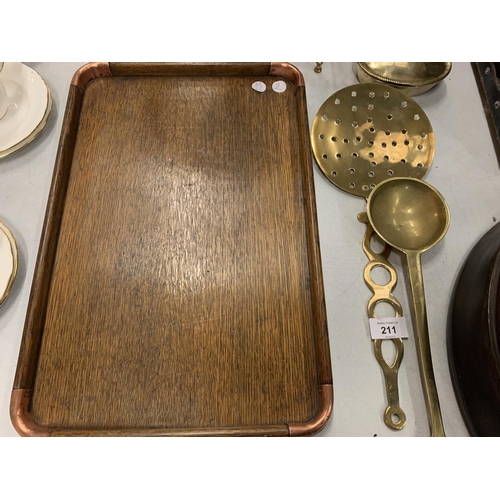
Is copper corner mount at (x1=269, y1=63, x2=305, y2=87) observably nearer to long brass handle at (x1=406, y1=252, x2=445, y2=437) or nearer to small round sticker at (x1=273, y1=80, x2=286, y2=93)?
small round sticker at (x1=273, y1=80, x2=286, y2=93)

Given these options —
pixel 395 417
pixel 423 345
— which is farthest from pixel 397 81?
pixel 395 417

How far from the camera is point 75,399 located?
2.03 feet

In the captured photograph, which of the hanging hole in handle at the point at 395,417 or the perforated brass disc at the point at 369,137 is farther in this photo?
the perforated brass disc at the point at 369,137

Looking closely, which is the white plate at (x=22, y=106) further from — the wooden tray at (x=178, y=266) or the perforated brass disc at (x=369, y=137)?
the perforated brass disc at (x=369, y=137)

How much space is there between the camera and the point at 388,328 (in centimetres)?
71

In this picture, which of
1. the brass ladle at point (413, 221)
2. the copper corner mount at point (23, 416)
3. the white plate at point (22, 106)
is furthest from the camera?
the white plate at point (22, 106)

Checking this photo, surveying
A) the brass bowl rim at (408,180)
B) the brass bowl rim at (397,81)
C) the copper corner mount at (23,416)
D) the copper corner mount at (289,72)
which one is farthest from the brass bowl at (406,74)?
the copper corner mount at (23,416)

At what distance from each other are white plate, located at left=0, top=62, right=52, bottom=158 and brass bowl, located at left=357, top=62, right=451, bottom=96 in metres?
0.68

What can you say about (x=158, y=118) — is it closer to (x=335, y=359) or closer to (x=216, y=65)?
(x=216, y=65)

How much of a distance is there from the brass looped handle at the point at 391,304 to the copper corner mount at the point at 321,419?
0.11 m

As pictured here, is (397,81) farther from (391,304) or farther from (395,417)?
(395,417)

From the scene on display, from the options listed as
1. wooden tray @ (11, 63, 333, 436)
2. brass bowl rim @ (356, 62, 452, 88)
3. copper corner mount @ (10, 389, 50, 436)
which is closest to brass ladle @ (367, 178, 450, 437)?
wooden tray @ (11, 63, 333, 436)

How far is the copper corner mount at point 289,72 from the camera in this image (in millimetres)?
846

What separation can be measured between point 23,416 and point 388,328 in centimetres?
59
